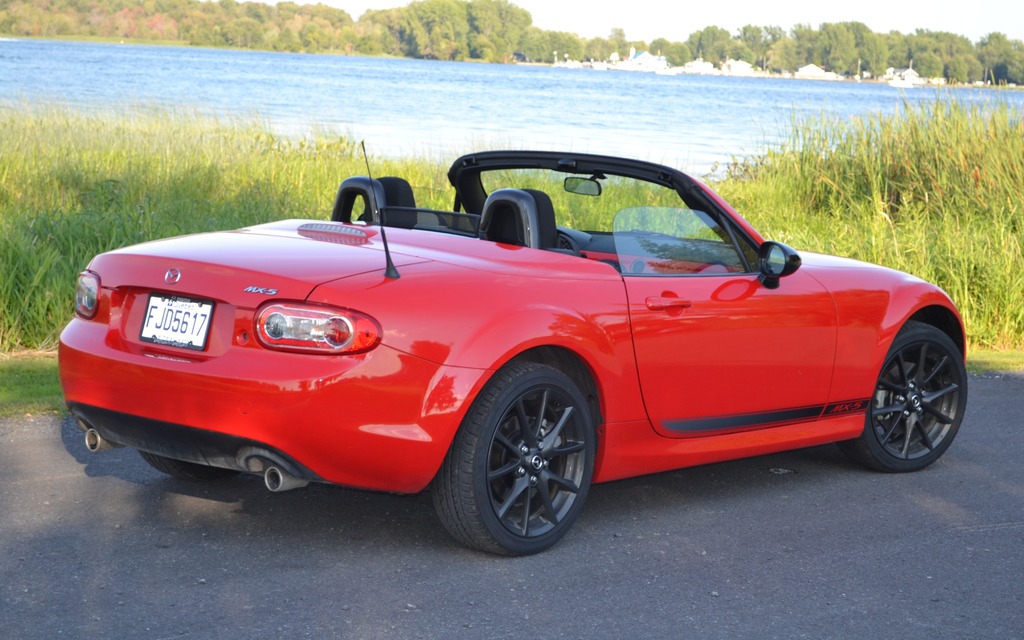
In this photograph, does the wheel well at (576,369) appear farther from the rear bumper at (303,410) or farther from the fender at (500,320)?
the rear bumper at (303,410)

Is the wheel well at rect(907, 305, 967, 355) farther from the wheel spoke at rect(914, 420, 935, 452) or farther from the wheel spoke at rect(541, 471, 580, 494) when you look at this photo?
the wheel spoke at rect(541, 471, 580, 494)

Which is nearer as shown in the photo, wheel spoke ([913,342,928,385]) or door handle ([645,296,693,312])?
door handle ([645,296,693,312])

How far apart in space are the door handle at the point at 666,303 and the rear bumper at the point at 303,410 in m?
0.95

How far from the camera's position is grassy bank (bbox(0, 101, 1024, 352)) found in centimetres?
986

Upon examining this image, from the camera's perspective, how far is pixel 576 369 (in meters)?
5.00

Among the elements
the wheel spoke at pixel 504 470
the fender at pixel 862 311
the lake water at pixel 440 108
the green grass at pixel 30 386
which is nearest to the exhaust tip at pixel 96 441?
the wheel spoke at pixel 504 470

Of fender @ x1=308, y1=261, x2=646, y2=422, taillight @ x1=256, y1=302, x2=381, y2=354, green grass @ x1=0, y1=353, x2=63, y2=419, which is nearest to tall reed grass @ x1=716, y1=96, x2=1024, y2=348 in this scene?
fender @ x1=308, y1=261, x2=646, y2=422

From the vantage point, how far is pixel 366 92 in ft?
188

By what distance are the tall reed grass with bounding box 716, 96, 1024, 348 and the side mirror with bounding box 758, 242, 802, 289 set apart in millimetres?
5940

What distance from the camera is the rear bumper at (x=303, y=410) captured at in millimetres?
4242

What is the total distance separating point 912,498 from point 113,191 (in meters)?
9.28

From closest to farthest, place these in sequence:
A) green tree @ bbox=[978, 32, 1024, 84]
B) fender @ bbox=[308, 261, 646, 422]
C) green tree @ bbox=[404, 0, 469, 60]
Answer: fender @ bbox=[308, 261, 646, 422] < green tree @ bbox=[978, 32, 1024, 84] < green tree @ bbox=[404, 0, 469, 60]

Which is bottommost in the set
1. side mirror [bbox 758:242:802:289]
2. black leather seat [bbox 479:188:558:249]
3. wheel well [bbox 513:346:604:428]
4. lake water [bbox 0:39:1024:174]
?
lake water [bbox 0:39:1024:174]

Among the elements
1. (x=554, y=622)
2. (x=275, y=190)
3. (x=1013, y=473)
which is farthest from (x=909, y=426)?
(x=275, y=190)
